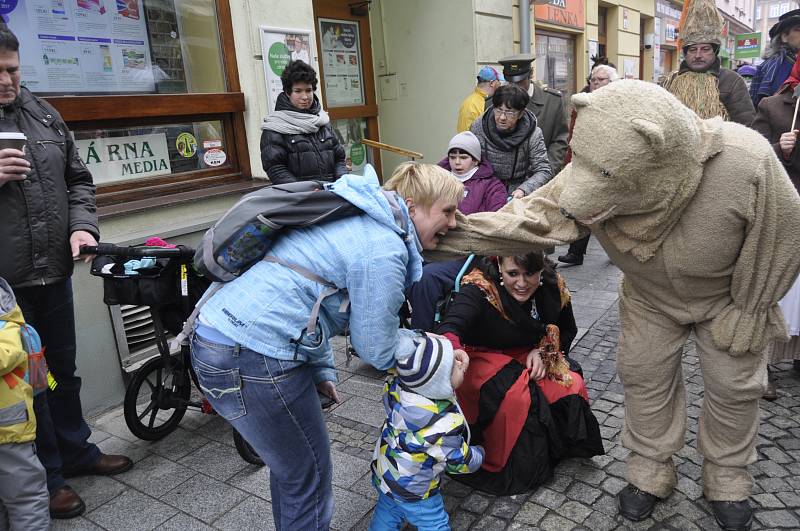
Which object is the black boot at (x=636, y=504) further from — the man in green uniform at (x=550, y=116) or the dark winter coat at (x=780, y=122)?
the man in green uniform at (x=550, y=116)

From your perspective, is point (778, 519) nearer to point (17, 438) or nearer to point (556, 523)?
point (556, 523)

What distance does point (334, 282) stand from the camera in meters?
1.76

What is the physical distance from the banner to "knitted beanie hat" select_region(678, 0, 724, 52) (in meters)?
20.5

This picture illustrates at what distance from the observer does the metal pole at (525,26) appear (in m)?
7.95

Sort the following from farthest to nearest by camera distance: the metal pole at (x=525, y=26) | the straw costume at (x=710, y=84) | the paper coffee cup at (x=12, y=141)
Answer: the metal pole at (x=525, y=26) → the straw costume at (x=710, y=84) → the paper coffee cup at (x=12, y=141)

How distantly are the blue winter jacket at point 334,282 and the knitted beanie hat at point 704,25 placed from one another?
11.8ft

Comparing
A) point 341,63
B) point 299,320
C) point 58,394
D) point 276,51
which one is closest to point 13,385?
point 58,394

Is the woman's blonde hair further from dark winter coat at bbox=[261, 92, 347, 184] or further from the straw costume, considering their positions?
the straw costume

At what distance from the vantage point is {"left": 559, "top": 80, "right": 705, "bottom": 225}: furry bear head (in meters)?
1.89

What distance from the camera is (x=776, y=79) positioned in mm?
5520

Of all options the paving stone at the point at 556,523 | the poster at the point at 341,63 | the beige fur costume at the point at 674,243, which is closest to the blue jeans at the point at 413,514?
the paving stone at the point at 556,523

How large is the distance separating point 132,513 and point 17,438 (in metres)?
0.67

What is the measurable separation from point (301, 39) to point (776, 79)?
4.28m

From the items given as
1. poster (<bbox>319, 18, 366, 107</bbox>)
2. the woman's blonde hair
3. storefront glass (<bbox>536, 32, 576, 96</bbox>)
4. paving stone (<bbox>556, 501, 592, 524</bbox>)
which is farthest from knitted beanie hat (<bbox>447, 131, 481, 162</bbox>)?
storefront glass (<bbox>536, 32, 576, 96</bbox>)
